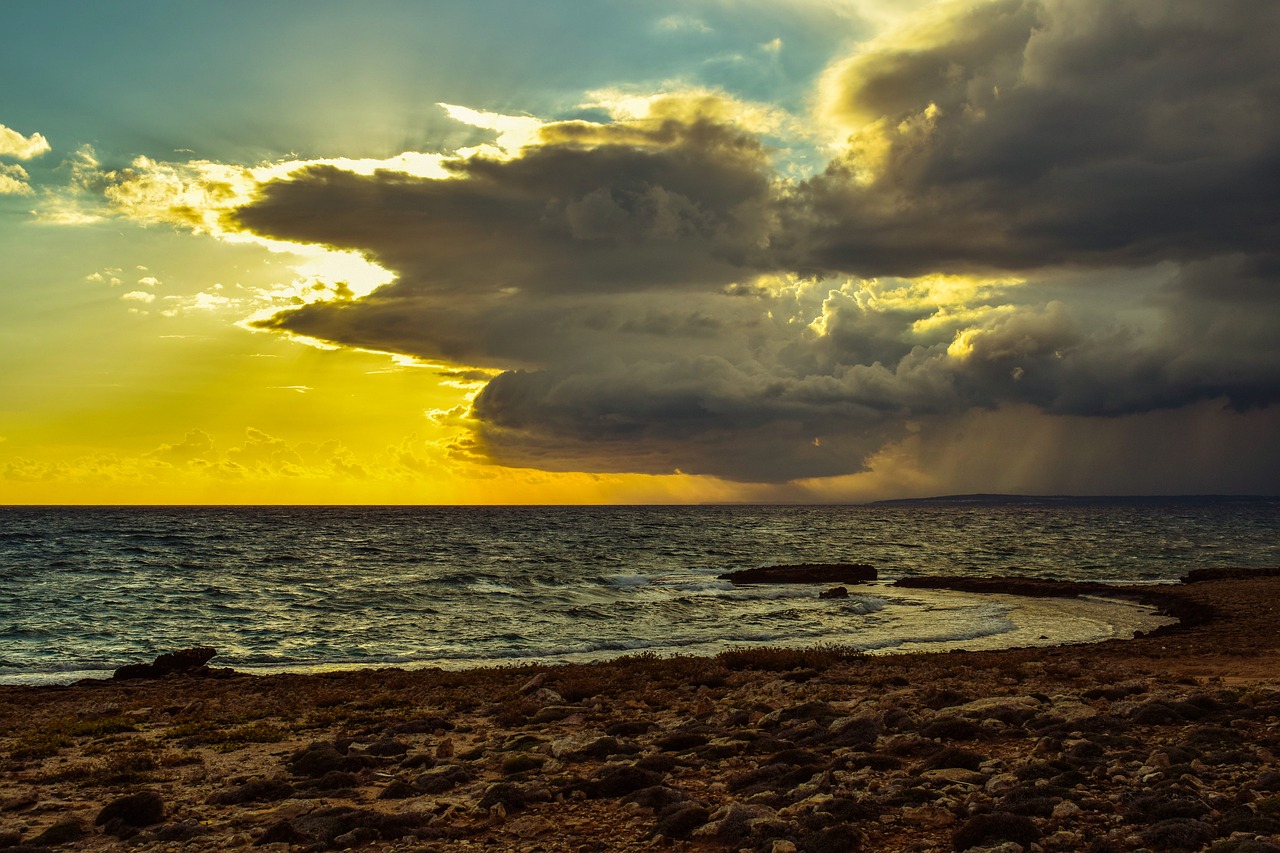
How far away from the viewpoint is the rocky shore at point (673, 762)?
411 inches

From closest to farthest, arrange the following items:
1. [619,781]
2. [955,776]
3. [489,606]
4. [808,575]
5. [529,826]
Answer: [529,826], [955,776], [619,781], [489,606], [808,575]

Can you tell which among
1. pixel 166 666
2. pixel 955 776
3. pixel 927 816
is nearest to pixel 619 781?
pixel 927 816

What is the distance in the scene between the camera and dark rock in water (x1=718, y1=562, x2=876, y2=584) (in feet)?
219

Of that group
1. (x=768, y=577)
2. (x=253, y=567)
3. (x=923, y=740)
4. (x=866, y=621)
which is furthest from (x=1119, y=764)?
(x=253, y=567)

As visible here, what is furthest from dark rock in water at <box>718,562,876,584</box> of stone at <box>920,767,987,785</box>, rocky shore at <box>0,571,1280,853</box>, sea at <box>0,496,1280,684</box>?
stone at <box>920,767,987,785</box>

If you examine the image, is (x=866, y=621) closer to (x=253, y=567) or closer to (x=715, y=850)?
(x=715, y=850)

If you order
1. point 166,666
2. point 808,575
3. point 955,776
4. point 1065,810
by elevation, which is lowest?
point 808,575

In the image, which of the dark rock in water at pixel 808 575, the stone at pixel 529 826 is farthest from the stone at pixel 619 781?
the dark rock in water at pixel 808 575

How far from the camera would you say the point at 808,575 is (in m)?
68.2

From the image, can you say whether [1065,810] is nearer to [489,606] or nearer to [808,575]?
[489,606]

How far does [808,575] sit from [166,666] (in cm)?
5004

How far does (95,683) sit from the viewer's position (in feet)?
87.5

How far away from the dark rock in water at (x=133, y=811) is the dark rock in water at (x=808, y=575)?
56.3 metres

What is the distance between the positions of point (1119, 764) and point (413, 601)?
142 ft
